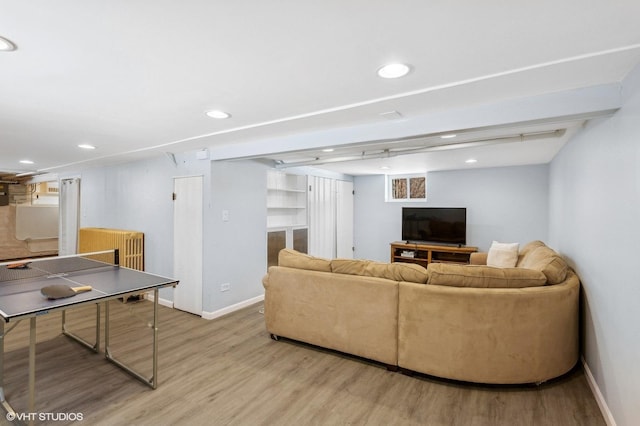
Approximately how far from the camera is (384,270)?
9.18ft

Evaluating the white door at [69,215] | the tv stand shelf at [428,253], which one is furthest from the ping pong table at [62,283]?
the tv stand shelf at [428,253]

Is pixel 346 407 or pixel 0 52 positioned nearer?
pixel 0 52

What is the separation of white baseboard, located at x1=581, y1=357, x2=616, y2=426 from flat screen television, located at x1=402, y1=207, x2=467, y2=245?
3.25 metres

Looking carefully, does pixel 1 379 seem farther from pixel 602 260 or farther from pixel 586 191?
pixel 586 191

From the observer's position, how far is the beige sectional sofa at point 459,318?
237 centimetres

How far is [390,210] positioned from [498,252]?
275cm

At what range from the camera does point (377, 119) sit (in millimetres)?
2662

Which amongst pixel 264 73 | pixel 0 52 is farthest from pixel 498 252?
pixel 0 52

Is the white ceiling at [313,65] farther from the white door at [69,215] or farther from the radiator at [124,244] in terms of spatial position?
the white door at [69,215]

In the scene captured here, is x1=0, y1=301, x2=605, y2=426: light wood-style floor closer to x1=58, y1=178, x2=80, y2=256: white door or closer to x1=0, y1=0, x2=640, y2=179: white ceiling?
x1=0, y1=0, x2=640, y2=179: white ceiling

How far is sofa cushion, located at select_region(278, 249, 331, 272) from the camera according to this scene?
Result: 3066 millimetres

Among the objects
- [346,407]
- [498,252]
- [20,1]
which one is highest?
[20,1]

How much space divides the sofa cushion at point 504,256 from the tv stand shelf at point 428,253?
1.19m

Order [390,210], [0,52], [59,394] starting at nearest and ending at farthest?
[0,52] → [59,394] → [390,210]
